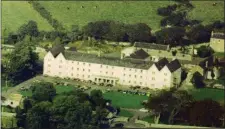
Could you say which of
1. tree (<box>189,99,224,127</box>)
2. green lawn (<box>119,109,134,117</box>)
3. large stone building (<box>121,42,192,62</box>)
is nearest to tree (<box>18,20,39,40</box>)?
large stone building (<box>121,42,192,62</box>)

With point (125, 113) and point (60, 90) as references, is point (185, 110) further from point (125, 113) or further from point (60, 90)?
point (60, 90)

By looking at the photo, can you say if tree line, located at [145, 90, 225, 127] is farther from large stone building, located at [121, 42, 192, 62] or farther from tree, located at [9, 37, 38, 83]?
large stone building, located at [121, 42, 192, 62]

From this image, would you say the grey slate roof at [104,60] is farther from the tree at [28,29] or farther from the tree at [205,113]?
the tree at [205,113]

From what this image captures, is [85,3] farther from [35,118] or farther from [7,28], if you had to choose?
[35,118]

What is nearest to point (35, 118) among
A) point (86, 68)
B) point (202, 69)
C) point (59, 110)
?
point (59, 110)

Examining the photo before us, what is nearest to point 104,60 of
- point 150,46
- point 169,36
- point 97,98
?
point 97,98

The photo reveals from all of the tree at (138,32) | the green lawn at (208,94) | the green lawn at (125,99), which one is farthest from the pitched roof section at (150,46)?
the green lawn at (125,99)
